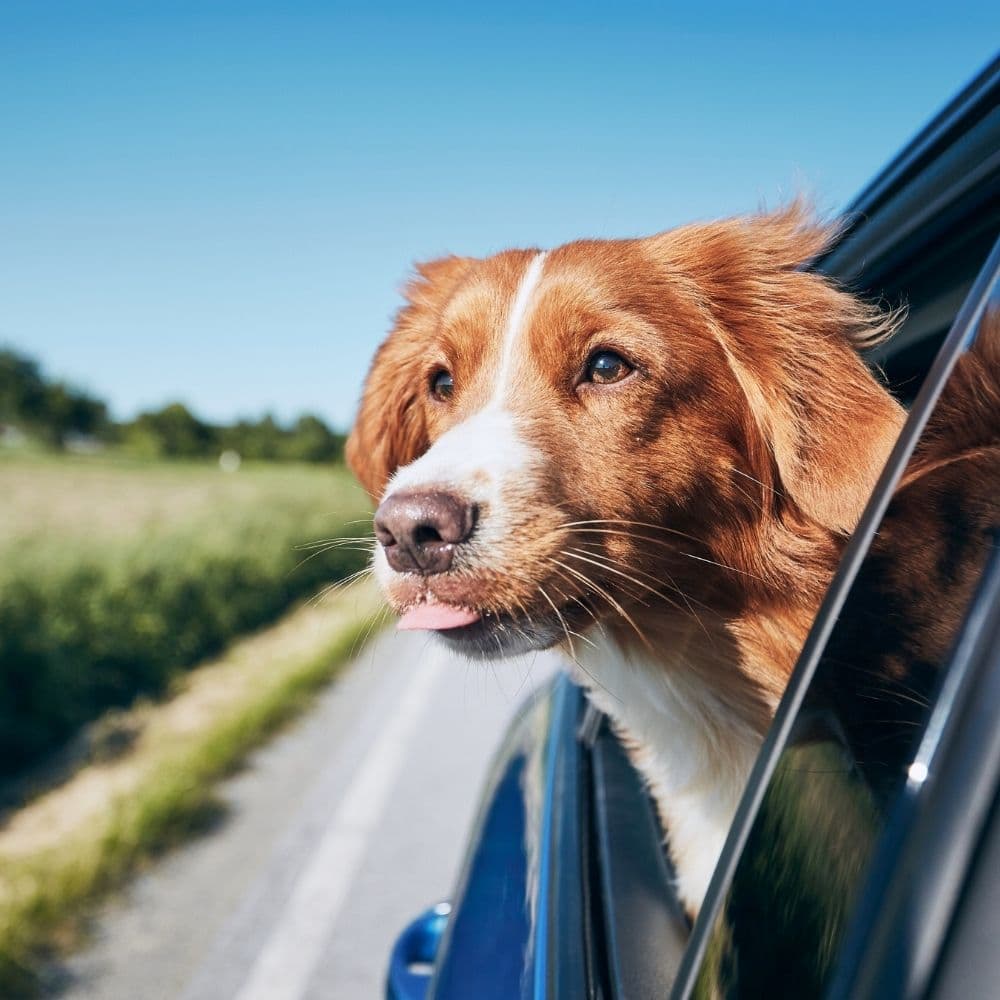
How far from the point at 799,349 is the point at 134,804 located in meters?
4.69

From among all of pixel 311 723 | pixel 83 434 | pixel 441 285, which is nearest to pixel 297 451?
pixel 83 434

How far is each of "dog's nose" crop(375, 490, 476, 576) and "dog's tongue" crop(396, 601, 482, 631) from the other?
9 centimetres

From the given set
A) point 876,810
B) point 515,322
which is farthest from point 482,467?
point 876,810

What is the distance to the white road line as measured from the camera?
4070 millimetres

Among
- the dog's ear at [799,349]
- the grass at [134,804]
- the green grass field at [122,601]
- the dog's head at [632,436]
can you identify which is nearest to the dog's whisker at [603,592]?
the dog's head at [632,436]

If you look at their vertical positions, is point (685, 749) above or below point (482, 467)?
below

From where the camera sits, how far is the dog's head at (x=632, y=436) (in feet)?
6.57

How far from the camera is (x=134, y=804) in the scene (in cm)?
545

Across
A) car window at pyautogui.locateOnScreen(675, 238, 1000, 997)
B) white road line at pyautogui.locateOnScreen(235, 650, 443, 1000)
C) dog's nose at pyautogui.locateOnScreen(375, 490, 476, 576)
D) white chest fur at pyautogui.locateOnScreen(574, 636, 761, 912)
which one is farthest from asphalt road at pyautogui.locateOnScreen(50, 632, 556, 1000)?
car window at pyautogui.locateOnScreen(675, 238, 1000, 997)

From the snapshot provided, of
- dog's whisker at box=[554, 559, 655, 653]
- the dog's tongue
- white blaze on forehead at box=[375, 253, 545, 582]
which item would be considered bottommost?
the dog's tongue

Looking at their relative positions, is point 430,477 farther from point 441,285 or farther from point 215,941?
point 215,941

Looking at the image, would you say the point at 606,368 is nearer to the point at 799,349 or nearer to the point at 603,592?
the point at 799,349

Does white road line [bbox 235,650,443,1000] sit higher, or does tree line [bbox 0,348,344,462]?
white road line [bbox 235,650,443,1000]

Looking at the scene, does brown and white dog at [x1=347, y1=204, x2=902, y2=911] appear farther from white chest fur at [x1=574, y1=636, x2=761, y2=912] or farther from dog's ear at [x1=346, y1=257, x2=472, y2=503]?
dog's ear at [x1=346, y1=257, x2=472, y2=503]
